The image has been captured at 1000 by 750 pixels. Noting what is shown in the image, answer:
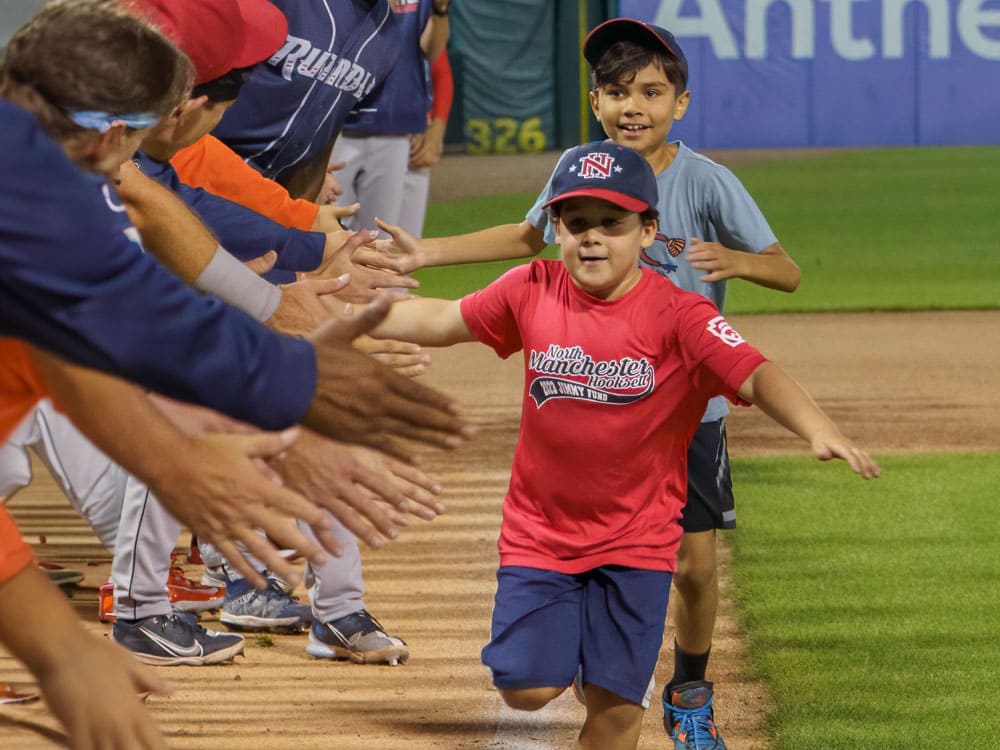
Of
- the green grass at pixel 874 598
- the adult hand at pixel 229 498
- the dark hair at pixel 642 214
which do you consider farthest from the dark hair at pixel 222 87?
the adult hand at pixel 229 498

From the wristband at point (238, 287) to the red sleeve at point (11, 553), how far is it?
45.9 inches

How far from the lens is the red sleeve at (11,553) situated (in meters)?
2.36

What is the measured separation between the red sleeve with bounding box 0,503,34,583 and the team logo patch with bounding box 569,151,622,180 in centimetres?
191

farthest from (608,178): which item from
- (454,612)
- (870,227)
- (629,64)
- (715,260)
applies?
(870,227)

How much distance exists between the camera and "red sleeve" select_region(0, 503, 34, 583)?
2.36 meters

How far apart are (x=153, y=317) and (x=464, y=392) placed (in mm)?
8617

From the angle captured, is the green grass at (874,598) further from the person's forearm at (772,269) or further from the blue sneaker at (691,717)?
the person's forearm at (772,269)

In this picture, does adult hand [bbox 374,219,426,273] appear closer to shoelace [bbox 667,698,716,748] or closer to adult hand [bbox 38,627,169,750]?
shoelace [bbox 667,698,716,748]

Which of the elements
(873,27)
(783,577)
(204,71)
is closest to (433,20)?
(783,577)

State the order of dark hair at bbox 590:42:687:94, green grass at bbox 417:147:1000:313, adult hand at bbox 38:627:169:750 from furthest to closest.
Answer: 1. green grass at bbox 417:147:1000:313
2. dark hair at bbox 590:42:687:94
3. adult hand at bbox 38:627:169:750

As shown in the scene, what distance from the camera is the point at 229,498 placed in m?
2.15

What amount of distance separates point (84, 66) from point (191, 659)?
3.12 meters

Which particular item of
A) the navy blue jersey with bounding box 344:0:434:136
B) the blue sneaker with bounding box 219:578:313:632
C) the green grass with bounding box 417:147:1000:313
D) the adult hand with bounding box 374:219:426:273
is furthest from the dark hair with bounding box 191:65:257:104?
the green grass with bounding box 417:147:1000:313

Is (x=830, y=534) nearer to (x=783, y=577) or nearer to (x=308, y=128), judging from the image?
(x=783, y=577)
